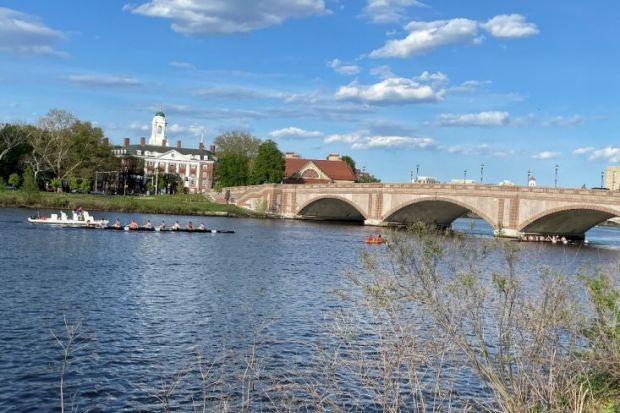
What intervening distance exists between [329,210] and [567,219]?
4227 centimetres

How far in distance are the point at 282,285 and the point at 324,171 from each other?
110m

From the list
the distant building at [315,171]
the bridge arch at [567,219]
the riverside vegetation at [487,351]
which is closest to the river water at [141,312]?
the riverside vegetation at [487,351]

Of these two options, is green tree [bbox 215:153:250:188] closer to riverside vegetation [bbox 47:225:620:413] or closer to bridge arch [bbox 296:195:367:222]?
bridge arch [bbox 296:195:367:222]

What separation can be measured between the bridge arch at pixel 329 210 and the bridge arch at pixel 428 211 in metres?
10.7

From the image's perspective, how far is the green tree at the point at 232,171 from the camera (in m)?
131

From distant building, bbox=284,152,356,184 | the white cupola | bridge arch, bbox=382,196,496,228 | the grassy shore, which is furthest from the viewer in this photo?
the white cupola

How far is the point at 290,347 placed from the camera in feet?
66.0

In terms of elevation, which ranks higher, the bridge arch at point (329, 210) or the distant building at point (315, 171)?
the distant building at point (315, 171)

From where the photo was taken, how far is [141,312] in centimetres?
2436

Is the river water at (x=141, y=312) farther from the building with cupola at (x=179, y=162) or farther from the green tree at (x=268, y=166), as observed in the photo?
the building with cupola at (x=179, y=162)

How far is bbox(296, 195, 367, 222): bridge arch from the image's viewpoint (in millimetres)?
99250

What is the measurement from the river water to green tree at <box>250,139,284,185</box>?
73.7m

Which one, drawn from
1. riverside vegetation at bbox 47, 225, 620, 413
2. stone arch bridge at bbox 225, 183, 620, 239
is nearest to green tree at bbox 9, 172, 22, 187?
stone arch bridge at bbox 225, 183, 620, 239

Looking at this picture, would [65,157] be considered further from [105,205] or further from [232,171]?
[232,171]
